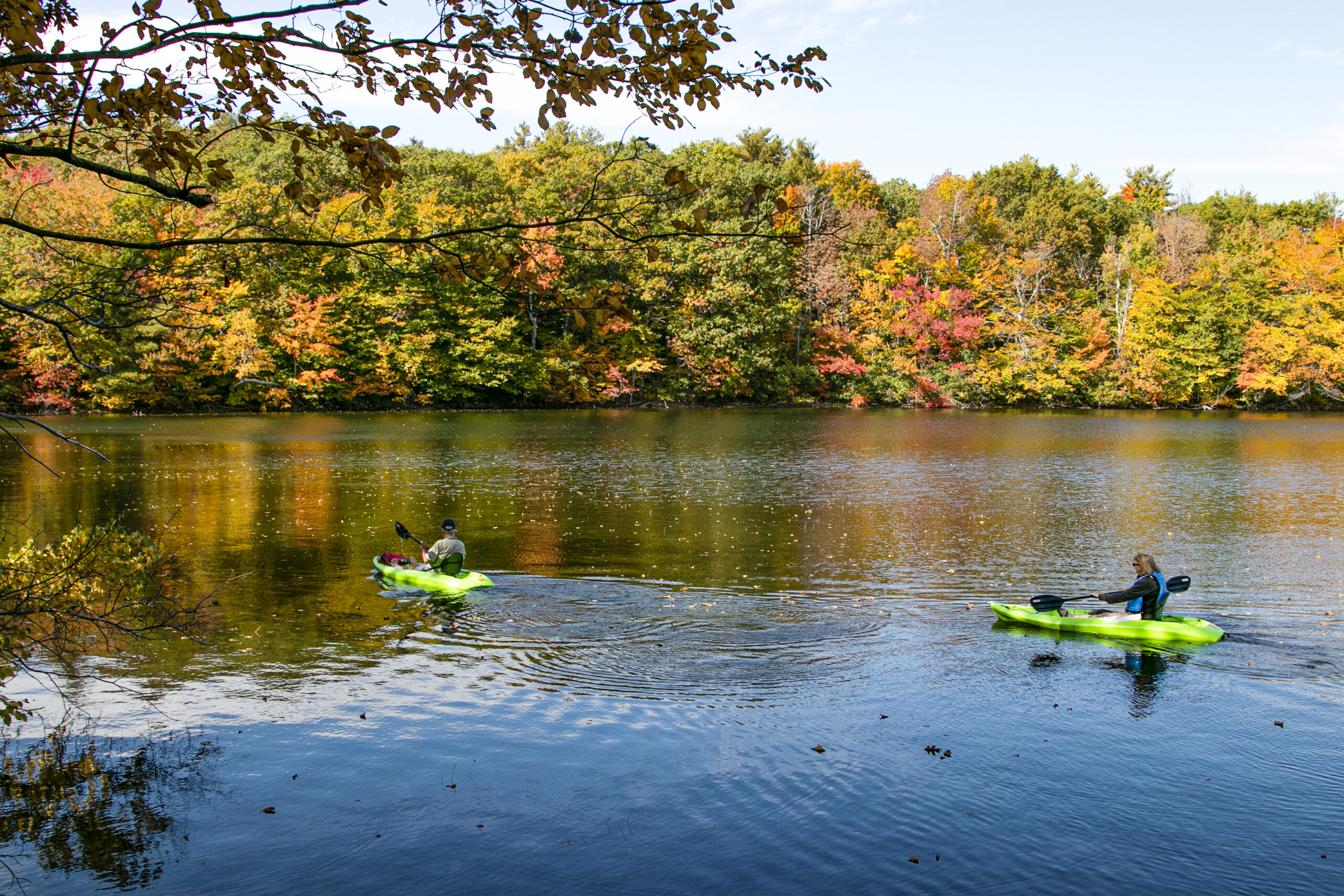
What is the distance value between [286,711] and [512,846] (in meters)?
3.20

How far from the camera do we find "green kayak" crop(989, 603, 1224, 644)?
1077cm

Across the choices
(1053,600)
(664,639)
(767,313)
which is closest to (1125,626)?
(1053,600)

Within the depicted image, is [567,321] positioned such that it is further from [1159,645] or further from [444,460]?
[1159,645]

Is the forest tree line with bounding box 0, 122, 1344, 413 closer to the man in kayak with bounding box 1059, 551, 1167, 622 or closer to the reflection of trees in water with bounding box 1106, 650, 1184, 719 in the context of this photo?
the man in kayak with bounding box 1059, 551, 1167, 622

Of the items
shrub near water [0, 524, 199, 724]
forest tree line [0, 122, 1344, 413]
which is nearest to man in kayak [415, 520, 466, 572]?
shrub near water [0, 524, 199, 724]

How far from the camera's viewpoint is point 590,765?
7.12 meters

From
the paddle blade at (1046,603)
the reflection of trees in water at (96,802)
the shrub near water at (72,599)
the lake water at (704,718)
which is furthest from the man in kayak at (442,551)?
the paddle blade at (1046,603)

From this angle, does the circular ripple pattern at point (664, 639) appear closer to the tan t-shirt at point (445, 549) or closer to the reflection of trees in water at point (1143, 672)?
the tan t-shirt at point (445, 549)

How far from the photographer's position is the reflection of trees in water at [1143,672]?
28.9 feet

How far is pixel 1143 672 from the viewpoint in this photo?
9.91 m

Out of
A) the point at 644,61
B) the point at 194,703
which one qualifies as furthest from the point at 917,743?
the point at 194,703

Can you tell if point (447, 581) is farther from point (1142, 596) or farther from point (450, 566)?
point (1142, 596)

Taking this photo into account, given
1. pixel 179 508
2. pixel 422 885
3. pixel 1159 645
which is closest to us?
pixel 422 885

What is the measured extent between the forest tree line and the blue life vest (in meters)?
37.3
